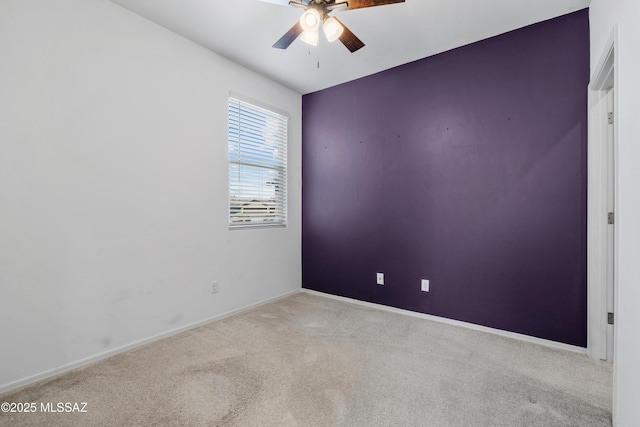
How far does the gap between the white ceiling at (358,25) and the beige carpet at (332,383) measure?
274cm

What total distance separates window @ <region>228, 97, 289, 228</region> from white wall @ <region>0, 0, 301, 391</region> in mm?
163

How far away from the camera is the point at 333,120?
12.6 feet

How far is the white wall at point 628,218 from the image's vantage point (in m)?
1.26

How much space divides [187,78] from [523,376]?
3672mm

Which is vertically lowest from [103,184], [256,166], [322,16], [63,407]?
[63,407]

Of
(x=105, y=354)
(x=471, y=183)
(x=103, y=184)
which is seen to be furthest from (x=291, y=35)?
(x=105, y=354)

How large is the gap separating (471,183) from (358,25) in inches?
70.0

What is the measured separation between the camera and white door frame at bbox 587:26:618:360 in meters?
2.21

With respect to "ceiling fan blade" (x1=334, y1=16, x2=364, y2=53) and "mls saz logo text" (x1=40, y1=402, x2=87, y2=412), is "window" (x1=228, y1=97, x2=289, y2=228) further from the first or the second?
"mls saz logo text" (x1=40, y1=402, x2=87, y2=412)

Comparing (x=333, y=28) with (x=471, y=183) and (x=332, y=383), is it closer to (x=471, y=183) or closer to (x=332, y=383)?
(x=471, y=183)

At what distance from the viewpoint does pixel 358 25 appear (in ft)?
8.39

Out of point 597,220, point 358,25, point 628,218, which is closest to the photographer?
point 628,218

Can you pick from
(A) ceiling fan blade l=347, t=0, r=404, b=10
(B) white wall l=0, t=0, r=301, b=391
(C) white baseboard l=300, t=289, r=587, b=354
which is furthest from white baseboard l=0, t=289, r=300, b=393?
(A) ceiling fan blade l=347, t=0, r=404, b=10

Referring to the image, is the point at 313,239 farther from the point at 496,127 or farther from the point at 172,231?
the point at 496,127
